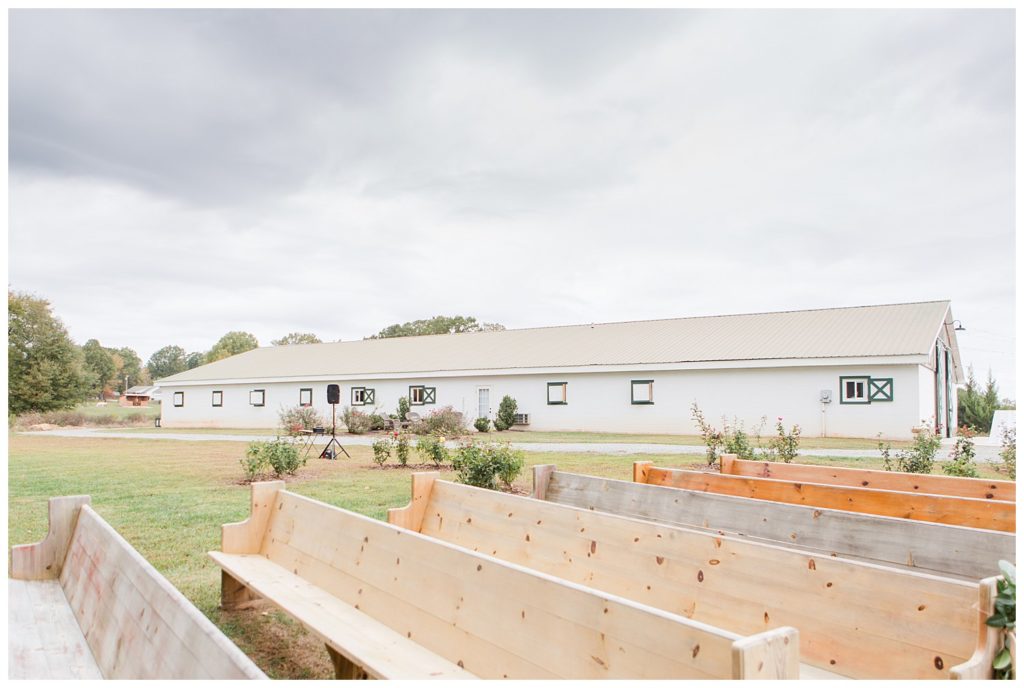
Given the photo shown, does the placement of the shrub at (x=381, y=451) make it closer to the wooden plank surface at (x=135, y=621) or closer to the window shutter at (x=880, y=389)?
the wooden plank surface at (x=135, y=621)

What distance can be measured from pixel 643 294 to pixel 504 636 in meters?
29.9

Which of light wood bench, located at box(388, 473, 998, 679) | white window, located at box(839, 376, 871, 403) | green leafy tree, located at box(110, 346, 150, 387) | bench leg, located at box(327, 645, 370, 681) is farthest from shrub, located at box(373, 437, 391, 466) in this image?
green leafy tree, located at box(110, 346, 150, 387)

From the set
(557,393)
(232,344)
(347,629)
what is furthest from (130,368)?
(347,629)

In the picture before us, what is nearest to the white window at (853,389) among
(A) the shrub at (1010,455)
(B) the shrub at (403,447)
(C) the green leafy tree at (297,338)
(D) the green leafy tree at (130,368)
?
(A) the shrub at (1010,455)

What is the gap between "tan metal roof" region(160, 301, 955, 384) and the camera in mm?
20297

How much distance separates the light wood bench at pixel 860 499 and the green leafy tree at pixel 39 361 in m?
38.9

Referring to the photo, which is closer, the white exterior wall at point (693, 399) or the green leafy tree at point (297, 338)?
the white exterior wall at point (693, 399)

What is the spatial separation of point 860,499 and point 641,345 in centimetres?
1985

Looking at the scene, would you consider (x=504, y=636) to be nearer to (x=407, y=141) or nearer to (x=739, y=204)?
(x=407, y=141)

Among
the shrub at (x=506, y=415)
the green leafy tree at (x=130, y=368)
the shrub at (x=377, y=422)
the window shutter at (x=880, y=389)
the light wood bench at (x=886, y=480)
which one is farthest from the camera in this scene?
the green leafy tree at (x=130, y=368)

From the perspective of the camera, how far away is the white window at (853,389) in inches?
753

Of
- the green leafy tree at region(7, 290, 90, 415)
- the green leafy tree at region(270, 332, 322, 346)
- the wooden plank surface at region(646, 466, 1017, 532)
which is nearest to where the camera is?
the wooden plank surface at region(646, 466, 1017, 532)

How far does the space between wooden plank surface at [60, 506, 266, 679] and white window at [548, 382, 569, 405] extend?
68.0ft

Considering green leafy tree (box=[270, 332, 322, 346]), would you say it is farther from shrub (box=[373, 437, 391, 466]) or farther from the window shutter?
shrub (box=[373, 437, 391, 466])
